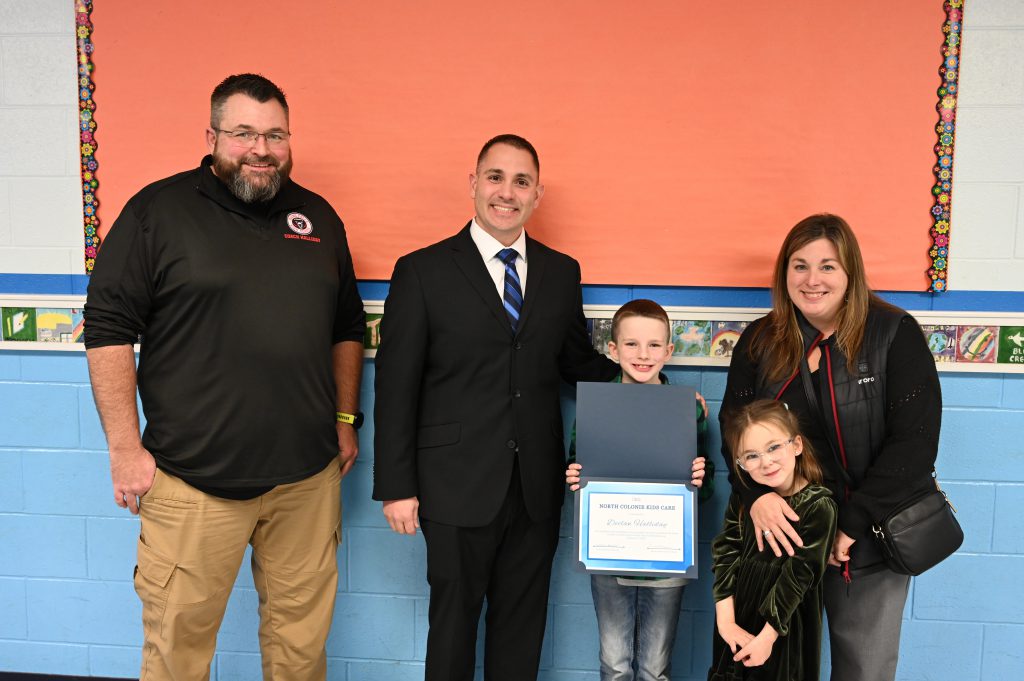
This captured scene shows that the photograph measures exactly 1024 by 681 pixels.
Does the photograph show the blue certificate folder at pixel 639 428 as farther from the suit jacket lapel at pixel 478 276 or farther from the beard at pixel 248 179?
the beard at pixel 248 179

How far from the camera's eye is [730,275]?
2207 mm

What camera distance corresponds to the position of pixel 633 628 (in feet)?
6.65

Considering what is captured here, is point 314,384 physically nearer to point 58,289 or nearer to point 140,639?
point 58,289

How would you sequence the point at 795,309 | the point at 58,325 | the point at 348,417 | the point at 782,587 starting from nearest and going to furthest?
the point at 782,587, the point at 795,309, the point at 348,417, the point at 58,325

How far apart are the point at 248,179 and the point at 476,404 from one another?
85 cm

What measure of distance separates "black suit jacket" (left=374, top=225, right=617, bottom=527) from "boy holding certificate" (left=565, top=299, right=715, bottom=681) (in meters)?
0.20

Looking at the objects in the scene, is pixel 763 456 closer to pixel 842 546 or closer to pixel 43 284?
pixel 842 546

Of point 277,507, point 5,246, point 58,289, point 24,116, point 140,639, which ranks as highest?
point 24,116

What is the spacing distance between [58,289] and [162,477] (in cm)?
99

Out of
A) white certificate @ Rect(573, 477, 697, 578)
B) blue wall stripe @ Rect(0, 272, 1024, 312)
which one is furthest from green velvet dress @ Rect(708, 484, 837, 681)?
blue wall stripe @ Rect(0, 272, 1024, 312)

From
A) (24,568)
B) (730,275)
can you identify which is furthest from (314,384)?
(24,568)

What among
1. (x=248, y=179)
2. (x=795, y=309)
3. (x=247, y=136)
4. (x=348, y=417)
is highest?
(x=247, y=136)

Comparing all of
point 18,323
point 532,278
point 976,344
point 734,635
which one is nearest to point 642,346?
point 532,278

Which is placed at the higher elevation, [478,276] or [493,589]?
[478,276]
